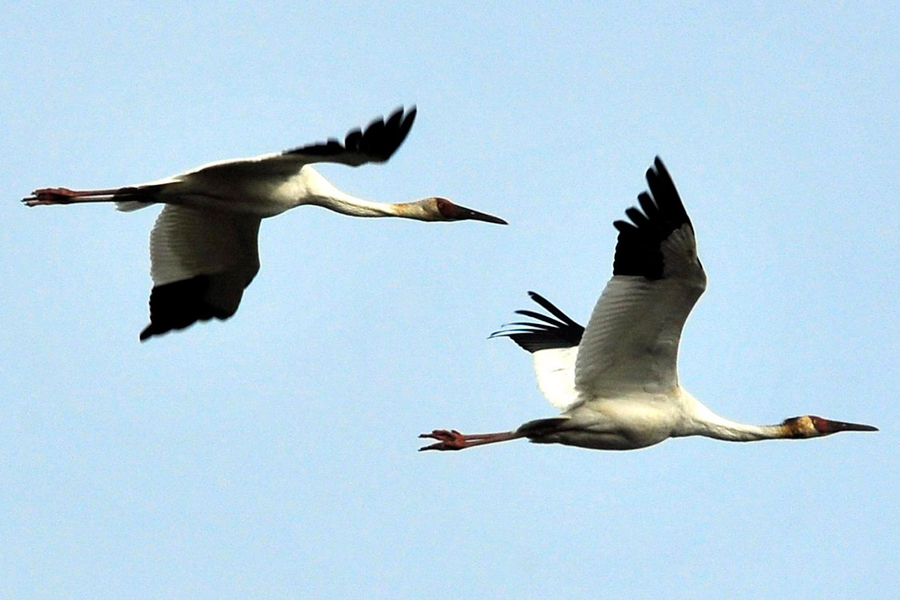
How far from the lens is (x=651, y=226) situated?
13.3m

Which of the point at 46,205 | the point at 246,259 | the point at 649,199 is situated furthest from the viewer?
the point at 246,259

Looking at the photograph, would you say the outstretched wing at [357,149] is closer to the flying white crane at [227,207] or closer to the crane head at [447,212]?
the flying white crane at [227,207]

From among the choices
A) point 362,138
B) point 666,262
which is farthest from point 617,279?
point 362,138

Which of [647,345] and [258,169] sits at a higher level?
[258,169]

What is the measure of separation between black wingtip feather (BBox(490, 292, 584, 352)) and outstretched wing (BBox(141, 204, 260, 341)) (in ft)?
8.06

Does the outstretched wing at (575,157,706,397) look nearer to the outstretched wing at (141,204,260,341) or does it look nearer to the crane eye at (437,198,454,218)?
the crane eye at (437,198,454,218)

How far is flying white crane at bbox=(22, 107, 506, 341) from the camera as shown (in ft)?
45.2

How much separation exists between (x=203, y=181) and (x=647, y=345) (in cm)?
382

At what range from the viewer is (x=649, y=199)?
43.6 ft

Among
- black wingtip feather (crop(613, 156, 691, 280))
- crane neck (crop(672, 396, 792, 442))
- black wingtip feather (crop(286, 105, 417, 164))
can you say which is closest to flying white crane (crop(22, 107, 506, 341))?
black wingtip feather (crop(286, 105, 417, 164))

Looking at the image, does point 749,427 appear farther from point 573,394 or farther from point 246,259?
point 246,259

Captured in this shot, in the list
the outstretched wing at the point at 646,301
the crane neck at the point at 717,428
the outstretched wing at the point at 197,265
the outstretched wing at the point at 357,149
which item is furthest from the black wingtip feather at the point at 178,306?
the crane neck at the point at 717,428

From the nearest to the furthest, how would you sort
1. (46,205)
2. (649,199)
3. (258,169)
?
(649,199)
(258,169)
(46,205)

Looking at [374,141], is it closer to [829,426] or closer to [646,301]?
[646,301]
